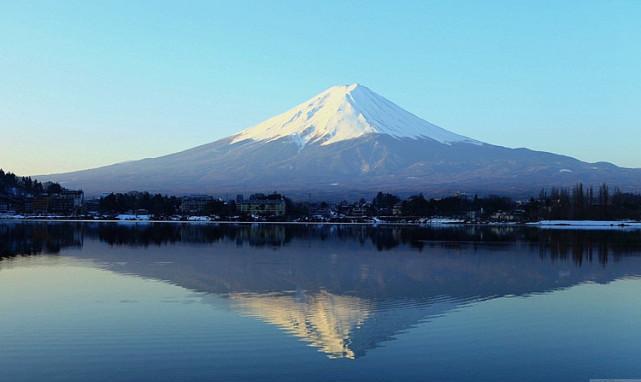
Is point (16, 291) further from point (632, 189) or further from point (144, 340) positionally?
point (632, 189)

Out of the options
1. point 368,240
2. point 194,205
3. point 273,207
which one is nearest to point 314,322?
point 368,240

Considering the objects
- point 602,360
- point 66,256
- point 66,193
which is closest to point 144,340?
point 602,360

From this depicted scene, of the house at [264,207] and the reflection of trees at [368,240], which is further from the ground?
the house at [264,207]

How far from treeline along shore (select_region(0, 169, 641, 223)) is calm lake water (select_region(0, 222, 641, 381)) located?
240ft

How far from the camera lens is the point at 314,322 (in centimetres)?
1062

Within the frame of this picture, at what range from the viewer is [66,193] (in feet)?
417

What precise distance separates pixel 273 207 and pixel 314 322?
101794mm

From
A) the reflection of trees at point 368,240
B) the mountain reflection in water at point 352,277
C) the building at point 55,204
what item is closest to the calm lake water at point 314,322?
the mountain reflection in water at point 352,277

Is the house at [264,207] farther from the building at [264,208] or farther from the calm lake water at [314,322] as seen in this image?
the calm lake water at [314,322]

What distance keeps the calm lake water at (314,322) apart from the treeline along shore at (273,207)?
2877 inches

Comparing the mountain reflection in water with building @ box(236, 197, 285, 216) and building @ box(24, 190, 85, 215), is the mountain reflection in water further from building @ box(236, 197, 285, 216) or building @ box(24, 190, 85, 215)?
building @ box(24, 190, 85, 215)

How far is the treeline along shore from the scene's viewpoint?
99188 millimetres

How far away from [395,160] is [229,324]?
476ft

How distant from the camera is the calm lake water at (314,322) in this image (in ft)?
25.9
